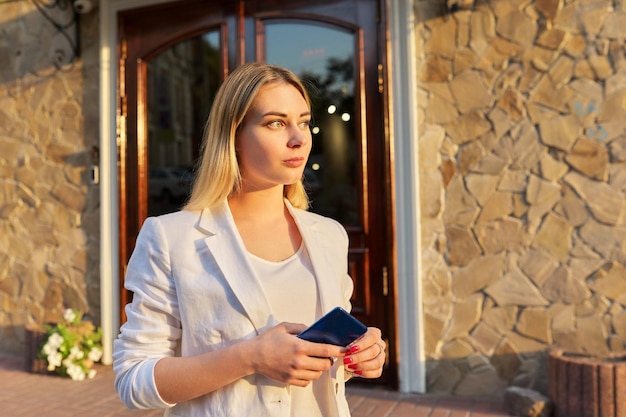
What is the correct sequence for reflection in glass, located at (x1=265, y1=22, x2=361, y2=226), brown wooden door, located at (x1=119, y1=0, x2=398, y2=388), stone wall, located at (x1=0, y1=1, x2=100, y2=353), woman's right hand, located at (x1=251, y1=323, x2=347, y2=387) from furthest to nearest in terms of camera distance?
stone wall, located at (x1=0, y1=1, x2=100, y2=353) < reflection in glass, located at (x1=265, y1=22, x2=361, y2=226) < brown wooden door, located at (x1=119, y1=0, x2=398, y2=388) < woman's right hand, located at (x1=251, y1=323, x2=347, y2=387)

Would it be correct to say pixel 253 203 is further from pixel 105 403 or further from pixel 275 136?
pixel 105 403

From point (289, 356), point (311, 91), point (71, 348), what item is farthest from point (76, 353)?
point (289, 356)

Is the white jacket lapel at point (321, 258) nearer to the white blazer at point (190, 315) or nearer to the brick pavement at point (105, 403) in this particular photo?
the white blazer at point (190, 315)

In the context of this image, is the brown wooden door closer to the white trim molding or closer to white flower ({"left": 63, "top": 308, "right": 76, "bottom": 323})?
the white trim molding

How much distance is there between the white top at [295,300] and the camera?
1.22 meters

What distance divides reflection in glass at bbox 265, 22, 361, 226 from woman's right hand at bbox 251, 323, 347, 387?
3.14 m

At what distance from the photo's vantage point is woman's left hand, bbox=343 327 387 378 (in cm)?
114

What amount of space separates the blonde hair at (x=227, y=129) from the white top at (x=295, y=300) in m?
0.18

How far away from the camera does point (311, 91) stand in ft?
13.3

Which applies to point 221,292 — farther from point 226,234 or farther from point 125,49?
point 125,49

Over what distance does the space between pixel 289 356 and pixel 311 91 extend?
3.20m

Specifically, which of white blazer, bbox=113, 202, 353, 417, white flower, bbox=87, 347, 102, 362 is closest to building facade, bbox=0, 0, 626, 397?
white flower, bbox=87, 347, 102, 362

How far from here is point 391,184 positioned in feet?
13.1

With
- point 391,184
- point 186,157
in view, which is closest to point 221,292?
point 391,184
